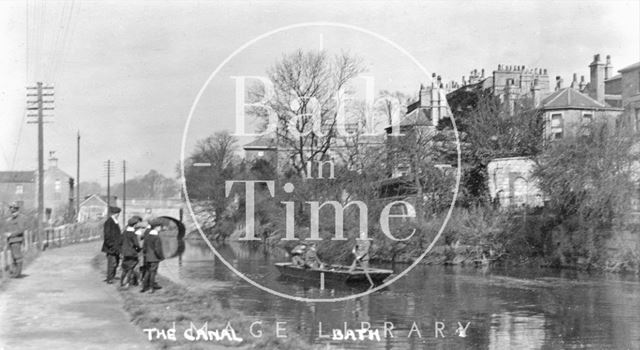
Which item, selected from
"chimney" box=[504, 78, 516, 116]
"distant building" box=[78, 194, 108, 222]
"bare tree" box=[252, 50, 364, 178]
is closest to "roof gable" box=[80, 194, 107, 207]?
"distant building" box=[78, 194, 108, 222]

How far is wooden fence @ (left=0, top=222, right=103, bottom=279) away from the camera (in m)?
21.6

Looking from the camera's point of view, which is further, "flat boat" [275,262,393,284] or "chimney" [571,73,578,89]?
"chimney" [571,73,578,89]

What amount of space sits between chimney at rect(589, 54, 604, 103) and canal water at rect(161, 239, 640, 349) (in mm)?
17853

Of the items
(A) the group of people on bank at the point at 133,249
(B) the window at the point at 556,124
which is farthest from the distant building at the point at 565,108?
(A) the group of people on bank at the point at 133,249

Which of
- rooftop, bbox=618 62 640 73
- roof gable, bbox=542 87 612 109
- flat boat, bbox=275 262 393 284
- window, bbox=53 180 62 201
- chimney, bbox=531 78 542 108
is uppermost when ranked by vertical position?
rooftop, bbox=618 62 640 73

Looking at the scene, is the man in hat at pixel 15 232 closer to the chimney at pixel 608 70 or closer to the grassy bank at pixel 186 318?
the grassy bank at pixel 186 318

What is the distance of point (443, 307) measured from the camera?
21.2 metres

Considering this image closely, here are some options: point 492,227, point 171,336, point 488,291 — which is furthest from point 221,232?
point 171,336

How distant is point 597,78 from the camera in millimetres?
45562

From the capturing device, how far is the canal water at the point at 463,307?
16281mm

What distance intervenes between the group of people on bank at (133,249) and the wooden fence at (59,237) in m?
2.57

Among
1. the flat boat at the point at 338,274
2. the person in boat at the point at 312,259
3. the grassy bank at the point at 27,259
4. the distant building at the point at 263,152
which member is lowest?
the flat boat at the point at 338,274

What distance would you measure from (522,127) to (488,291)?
20395 millimetres

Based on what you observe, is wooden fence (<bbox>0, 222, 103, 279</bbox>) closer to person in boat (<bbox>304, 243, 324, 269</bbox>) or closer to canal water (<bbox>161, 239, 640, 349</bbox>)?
canal water (<bbox>161, 239, 640, 349</bbox>)
